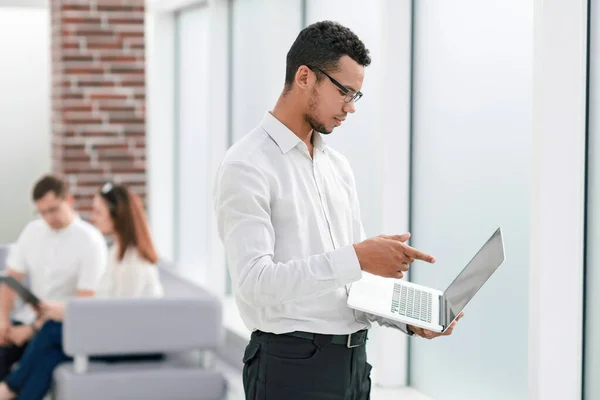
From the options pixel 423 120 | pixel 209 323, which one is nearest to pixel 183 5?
pixel 209 323

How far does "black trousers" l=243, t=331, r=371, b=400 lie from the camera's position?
2047mm

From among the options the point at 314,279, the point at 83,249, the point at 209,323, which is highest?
the point at 314,279

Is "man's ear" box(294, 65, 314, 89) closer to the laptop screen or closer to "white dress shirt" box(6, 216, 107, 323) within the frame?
the laptop screen

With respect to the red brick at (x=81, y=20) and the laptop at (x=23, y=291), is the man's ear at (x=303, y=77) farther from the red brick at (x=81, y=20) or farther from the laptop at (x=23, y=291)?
the red brick at (x=81, y=20)

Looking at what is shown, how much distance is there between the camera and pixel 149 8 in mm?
6719

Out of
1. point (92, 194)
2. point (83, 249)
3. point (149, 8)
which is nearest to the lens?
point (83, 249)

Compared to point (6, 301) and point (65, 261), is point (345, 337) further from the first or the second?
point (6, 301)

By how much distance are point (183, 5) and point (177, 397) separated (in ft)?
9.74

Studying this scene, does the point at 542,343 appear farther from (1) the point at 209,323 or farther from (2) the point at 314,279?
(1) the point at 209,323

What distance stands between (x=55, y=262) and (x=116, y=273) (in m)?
0.38

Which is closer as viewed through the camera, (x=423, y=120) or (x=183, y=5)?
(x=423, y=120)

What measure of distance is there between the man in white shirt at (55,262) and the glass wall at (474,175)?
76.9 inches

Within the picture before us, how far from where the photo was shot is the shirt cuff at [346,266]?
1.85 m

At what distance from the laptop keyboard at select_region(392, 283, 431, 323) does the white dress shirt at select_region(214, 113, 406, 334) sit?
83mm
